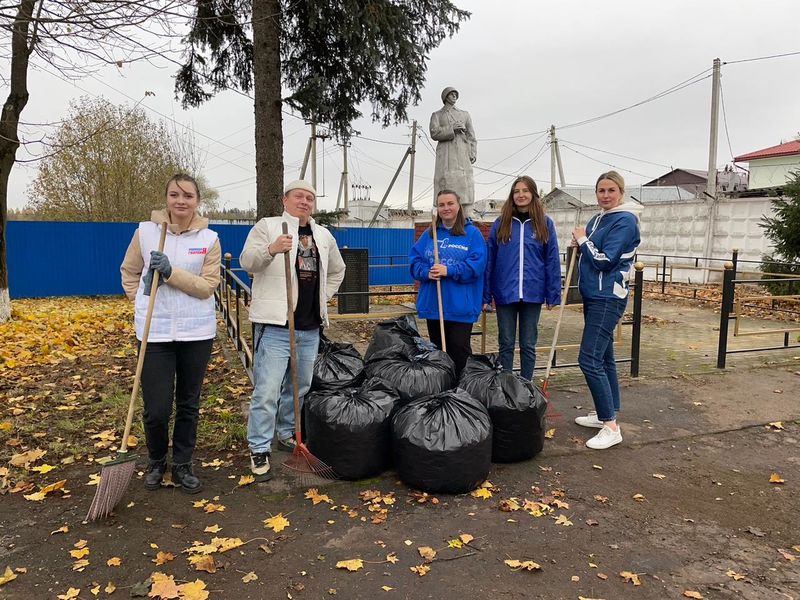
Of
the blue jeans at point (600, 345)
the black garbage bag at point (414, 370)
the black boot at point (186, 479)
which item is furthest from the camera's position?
the blue jeans at point (600, 345)

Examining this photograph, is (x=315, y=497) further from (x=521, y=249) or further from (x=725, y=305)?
(x=725, y=305)

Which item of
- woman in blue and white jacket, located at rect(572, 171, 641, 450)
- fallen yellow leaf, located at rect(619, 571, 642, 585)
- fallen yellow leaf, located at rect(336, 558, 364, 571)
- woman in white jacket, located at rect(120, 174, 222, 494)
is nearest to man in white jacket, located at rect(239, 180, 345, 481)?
woman in white jacket, located at rect(120, 174, 222, 494)

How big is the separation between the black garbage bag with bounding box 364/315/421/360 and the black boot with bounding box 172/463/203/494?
60.3 inches

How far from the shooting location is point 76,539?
101 inches

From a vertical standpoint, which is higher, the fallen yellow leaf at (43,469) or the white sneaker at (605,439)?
the white sneaker at (605,439)

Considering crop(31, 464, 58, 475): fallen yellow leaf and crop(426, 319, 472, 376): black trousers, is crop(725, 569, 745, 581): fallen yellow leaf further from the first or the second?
crop(31, 464, 58, 475): fallen yellow leaf

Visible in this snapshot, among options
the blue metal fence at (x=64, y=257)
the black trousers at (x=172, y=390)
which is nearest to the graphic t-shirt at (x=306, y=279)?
the black trousers at (x=172, y=390)

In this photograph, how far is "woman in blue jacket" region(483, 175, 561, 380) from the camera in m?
3.91

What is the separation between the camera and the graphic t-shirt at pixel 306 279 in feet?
10.9

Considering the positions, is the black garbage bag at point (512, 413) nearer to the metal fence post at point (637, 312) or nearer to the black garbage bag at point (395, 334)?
the black garbage bag at point (395, 334)

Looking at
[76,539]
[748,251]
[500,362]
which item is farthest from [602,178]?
[748,251]

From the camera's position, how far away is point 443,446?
2957mm

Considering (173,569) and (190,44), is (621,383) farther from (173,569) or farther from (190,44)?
(190,44)

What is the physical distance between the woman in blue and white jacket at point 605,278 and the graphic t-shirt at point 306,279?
1742 millimetres
